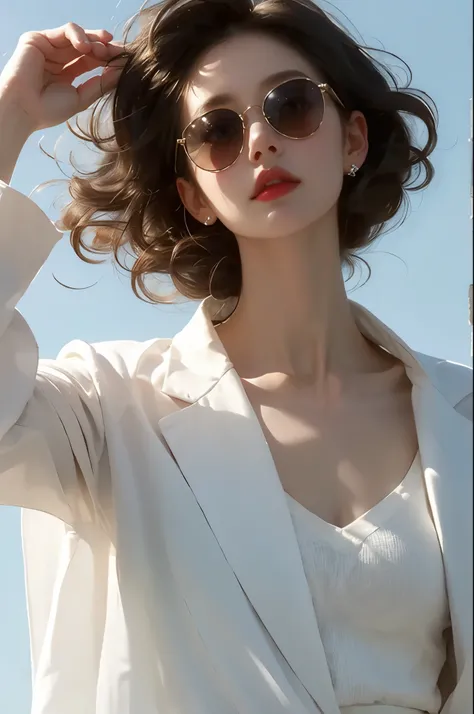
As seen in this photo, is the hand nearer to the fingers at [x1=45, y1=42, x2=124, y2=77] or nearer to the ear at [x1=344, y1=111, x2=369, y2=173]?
the fingers at [x1=45, y1=42, x2=124, y2=77]

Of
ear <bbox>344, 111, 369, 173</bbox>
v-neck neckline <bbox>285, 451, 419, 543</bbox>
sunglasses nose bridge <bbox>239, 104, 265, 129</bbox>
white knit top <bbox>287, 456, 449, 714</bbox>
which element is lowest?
white knit top <bbox>287, 456, 449, 714</bbox>

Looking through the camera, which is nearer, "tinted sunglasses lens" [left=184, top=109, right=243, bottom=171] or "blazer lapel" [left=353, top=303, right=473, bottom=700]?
"blazer lapel" [left=353, top=303, right=473, bottom=700]

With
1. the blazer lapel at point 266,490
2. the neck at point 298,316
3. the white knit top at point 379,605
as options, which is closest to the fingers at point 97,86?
the neck at point 298,316

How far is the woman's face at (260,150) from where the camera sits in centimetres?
200

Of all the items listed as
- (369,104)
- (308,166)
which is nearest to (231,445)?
(308,166)

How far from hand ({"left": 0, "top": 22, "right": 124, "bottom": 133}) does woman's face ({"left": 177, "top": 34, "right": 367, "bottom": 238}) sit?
244 mm

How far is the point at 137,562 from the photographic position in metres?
1.81

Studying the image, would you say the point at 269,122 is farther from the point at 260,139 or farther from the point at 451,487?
the point at 451,487

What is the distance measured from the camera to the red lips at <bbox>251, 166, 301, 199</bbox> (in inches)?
77.9

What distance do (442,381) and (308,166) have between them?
60cm

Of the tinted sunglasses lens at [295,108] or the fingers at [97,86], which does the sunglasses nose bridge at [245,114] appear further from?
the fingers at [97,86]

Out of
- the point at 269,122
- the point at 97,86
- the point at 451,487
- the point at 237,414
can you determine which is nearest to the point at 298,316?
the point at 237,414

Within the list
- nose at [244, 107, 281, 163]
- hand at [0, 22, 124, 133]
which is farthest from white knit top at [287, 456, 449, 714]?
hand at [0, 22, 124, 133]

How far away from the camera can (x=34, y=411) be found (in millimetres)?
1771
